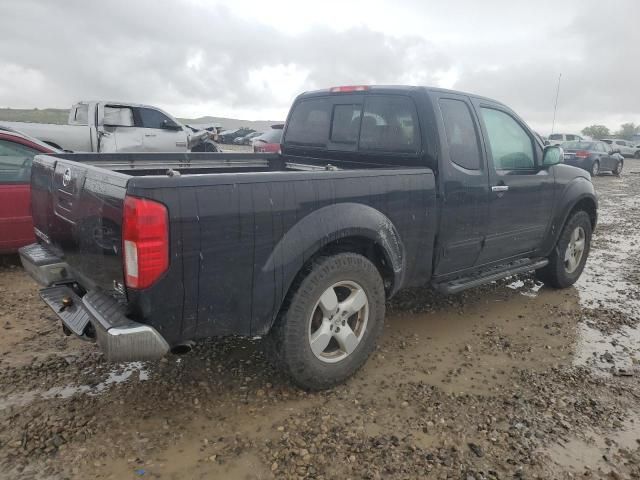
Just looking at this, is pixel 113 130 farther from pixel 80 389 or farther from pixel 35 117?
pixel 35 117

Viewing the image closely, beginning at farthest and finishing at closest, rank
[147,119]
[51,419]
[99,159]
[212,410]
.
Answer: [147,119] < [99,159] < [212,410] < [51,419]

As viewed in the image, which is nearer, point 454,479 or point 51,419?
point 454,479

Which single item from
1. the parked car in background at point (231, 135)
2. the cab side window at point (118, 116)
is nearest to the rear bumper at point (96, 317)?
the cab side window at point (118, 116)

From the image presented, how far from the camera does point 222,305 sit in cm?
258

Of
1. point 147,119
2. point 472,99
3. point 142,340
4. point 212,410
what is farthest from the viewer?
point 147,119

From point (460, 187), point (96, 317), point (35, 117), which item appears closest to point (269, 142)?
point (460, 187)

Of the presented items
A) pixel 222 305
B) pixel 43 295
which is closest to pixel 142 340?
pixel 222 305

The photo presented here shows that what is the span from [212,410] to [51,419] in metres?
0.86

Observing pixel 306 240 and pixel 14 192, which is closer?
pixel 306 240

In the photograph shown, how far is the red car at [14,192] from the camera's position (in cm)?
506

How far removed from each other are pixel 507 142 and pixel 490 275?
3.89 feet

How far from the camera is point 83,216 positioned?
8.86 ft

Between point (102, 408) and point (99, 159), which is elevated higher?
point (99, 159)

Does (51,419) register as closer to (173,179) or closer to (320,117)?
(173,179)
